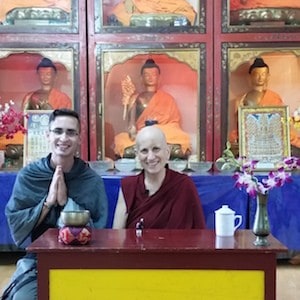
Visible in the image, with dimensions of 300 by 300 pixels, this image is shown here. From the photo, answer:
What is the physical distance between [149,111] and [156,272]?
2670 millimetres

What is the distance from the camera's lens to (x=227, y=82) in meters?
4.13

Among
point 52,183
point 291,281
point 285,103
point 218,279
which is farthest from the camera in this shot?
point 285,103

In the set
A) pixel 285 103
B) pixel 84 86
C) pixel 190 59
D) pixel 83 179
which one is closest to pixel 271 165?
pixel 285 103

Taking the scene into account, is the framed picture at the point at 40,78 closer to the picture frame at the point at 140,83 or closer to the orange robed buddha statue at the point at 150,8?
the picture frame at the point at 140,83

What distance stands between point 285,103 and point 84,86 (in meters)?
1.55

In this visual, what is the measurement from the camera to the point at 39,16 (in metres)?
4.15

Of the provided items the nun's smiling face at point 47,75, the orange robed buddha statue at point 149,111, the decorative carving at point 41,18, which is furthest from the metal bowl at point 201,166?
the decorative carving at point 41,18

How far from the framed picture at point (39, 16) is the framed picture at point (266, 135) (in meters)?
1.47

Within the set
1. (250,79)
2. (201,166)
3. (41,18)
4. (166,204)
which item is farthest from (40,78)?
(166,204)

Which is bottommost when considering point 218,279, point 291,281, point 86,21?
point 291,281

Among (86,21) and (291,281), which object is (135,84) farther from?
(291,281)

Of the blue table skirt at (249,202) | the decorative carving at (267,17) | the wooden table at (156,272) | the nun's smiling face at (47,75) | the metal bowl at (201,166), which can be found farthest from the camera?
the nun's smiling face at (47,75)

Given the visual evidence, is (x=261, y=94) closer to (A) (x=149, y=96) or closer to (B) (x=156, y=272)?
(A) (x=149, y=96)

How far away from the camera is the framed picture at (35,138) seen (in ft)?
13.3
